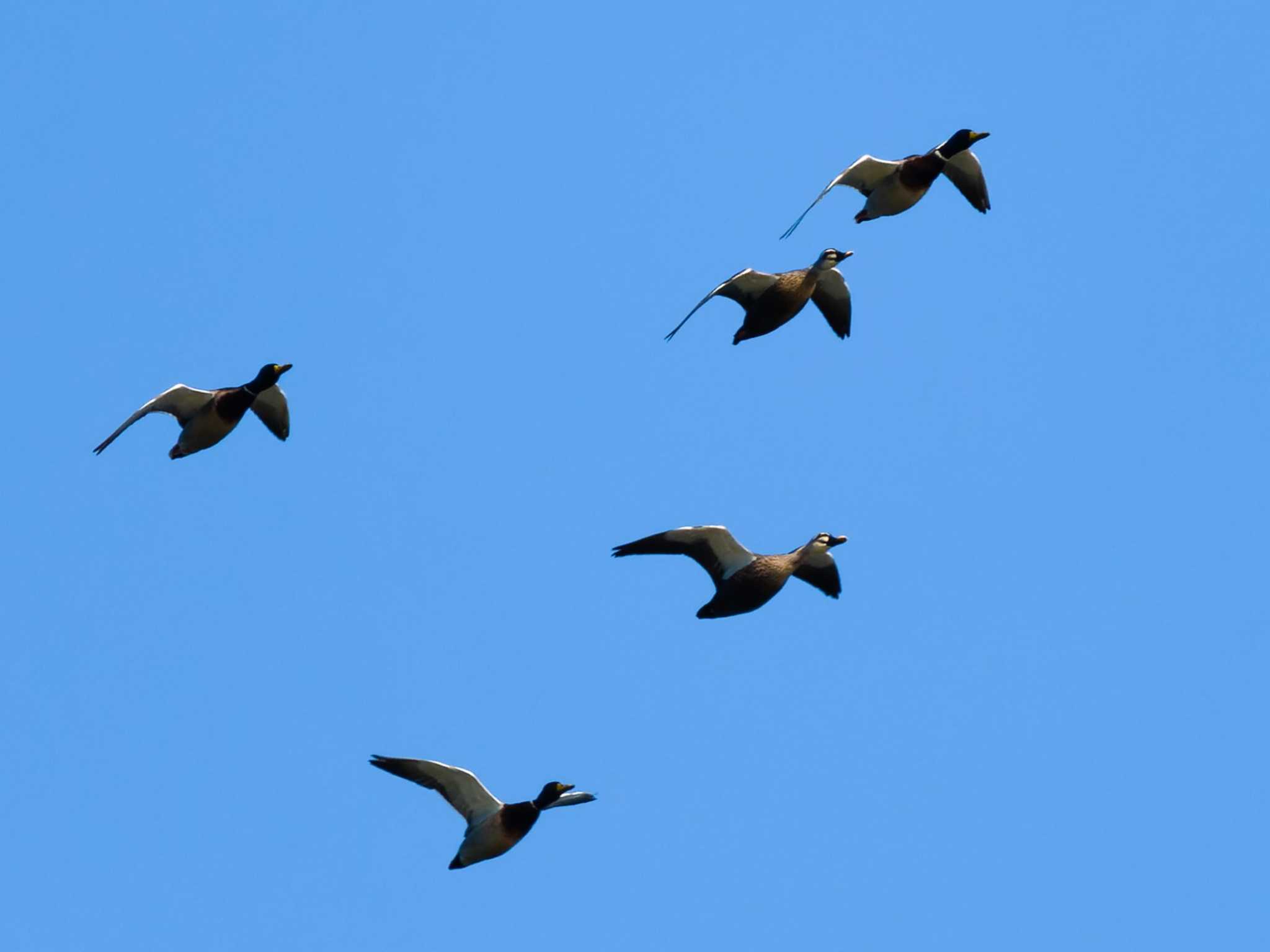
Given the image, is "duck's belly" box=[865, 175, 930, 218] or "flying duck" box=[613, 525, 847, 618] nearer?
"flying duck" box=[613, 525, 847, 618]

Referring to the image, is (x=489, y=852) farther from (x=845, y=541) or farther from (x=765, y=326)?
(x=765, y=326)

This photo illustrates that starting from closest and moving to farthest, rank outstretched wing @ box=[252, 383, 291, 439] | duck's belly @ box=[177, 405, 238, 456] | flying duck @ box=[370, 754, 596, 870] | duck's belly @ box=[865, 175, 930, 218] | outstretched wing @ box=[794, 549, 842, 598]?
flying duck @ box=[370, 754, 596, 870]
outstretched wing @ box=[794, 549, 842, 598]
duck's belly @ box=[177, 405, 238, 456]
duck's belly @ box=[865, 175, 930, 218]
outstretched wing @ box=[252, 383, 291, 439]

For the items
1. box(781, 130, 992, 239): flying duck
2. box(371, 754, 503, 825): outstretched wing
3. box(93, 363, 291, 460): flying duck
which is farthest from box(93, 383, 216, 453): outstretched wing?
box(781, 130, 992, 239): flying duck

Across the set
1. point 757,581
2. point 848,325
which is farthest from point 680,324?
point 848,325

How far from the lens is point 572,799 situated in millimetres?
25594

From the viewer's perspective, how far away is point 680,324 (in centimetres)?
2647

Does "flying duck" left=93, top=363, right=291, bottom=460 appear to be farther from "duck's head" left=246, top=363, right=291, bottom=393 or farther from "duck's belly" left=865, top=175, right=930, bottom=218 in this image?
"duck's belly" left=865, top=175, right=930, bottom=218

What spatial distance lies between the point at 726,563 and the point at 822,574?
216 cm

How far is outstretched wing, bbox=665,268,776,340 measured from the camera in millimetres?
28470

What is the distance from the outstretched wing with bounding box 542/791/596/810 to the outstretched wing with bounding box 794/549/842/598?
4661mm

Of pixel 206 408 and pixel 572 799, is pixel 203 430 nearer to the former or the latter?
pixel 206 408

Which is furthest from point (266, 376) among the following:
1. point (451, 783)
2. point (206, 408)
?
point (451, 783)

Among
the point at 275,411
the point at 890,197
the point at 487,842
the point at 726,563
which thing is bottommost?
the point at 487,842

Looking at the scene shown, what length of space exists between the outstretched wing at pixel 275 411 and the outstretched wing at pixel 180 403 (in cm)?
136
